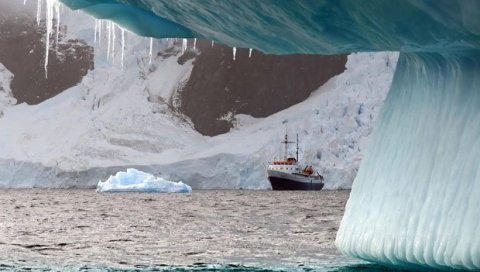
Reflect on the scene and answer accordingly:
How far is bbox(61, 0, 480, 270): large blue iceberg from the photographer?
9.36 meters

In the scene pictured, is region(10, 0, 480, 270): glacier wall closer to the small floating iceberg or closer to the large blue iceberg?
the large blue iceberg

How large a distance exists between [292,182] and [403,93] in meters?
134

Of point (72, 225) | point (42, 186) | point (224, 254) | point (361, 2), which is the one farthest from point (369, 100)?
point (361, 2)

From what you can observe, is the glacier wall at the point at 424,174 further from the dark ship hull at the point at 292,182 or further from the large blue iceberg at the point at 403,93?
the dark ship hull at the point at 292,182

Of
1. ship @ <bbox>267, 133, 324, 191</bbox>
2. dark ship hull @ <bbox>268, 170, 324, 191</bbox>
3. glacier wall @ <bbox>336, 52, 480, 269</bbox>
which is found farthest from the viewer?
dark ship hull @ <bbox>268, 170, 324, 191</bbox>

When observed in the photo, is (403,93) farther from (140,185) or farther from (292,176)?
(292,176)

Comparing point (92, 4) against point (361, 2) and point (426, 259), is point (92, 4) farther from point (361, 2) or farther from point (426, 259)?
point (426, 259)

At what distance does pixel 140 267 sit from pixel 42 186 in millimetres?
151885

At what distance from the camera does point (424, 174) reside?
35.6 feet

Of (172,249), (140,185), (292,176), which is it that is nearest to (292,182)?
(292,176)

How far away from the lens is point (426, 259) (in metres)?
10.5

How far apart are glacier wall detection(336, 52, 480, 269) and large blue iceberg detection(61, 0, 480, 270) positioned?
0.02 metres

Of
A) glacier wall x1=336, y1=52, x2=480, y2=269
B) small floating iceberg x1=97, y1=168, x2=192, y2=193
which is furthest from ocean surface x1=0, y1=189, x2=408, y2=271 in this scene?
small floating iceberg x1=97, y1=168, x2=192, y2=193

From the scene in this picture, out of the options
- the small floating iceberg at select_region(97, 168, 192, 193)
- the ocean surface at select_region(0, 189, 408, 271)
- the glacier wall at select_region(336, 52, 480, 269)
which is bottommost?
the small floating iceberg at select_region(97, 168, 192, 193)
